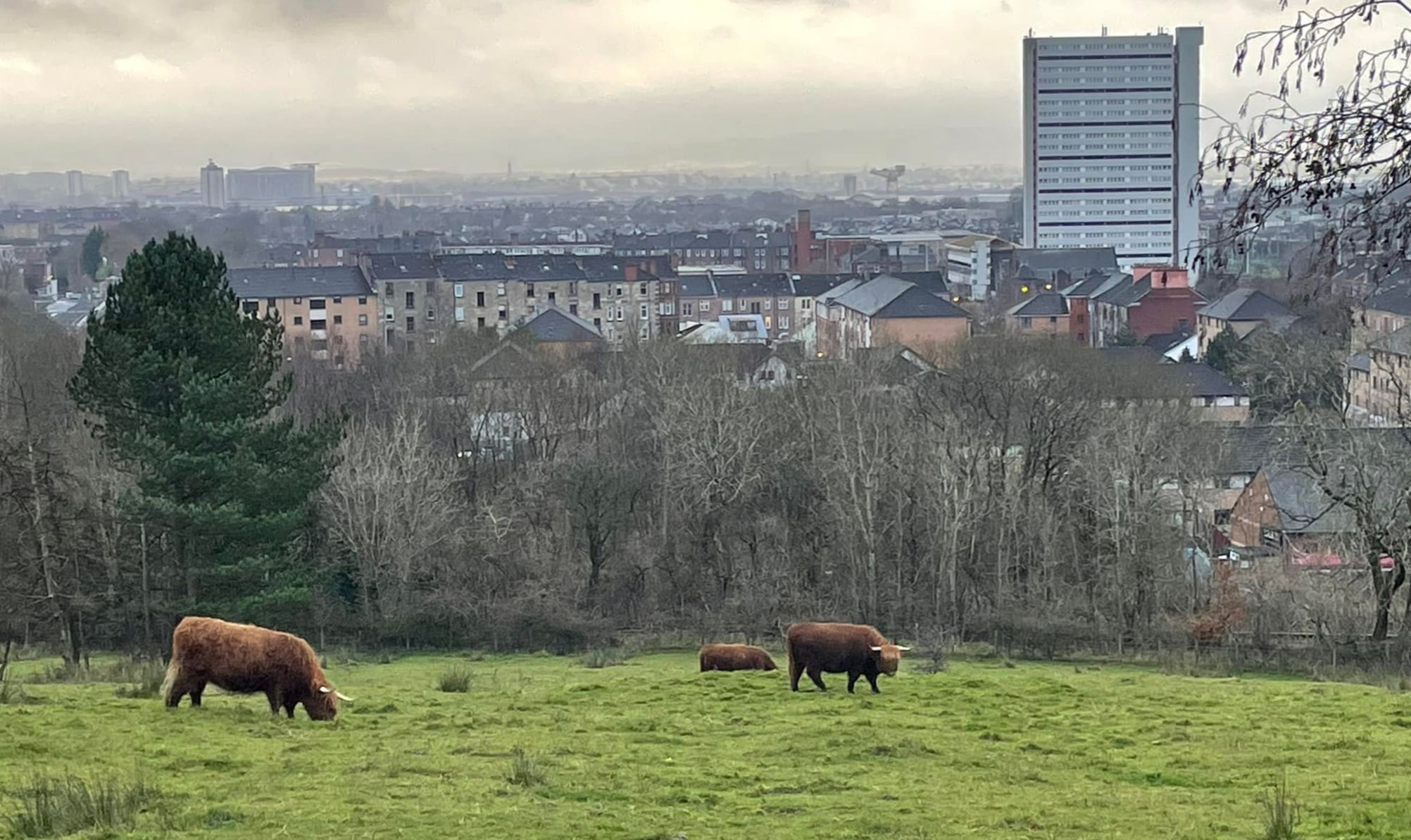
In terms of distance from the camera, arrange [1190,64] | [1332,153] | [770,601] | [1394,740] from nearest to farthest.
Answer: [1332,153] → [1394,740] → [770,601] → [1190,64]

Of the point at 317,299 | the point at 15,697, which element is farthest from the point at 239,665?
the point at 317,299

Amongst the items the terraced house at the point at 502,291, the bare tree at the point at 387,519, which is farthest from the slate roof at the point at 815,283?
the bare tree at the point at 387,519

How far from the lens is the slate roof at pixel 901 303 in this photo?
8788cm

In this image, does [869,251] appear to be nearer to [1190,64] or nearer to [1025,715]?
[1190,64]

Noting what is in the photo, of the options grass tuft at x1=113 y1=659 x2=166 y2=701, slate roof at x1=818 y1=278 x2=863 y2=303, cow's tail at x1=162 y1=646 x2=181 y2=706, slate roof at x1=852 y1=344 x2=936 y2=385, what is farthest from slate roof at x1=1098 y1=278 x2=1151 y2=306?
cow's tail at x1=162 y1=646 x2=181 y2=706

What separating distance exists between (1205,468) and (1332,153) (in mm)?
36278

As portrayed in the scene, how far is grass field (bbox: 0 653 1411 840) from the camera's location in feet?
40.4

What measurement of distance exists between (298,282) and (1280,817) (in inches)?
3499

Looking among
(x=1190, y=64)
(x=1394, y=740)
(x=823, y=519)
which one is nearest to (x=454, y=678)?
(x=1394, y=740)

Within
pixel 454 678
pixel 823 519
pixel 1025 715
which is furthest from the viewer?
pixel 823 519

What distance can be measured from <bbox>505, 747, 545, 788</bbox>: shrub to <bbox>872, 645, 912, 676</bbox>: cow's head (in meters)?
7.66

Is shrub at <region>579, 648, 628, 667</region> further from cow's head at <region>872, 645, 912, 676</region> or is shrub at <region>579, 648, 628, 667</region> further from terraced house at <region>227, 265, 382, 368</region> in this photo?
terraced house at <region>227, 265, 382, 368</region>

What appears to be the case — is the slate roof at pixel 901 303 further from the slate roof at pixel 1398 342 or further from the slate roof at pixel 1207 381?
the slate roof at pixel 1398 342

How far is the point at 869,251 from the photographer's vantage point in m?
150
